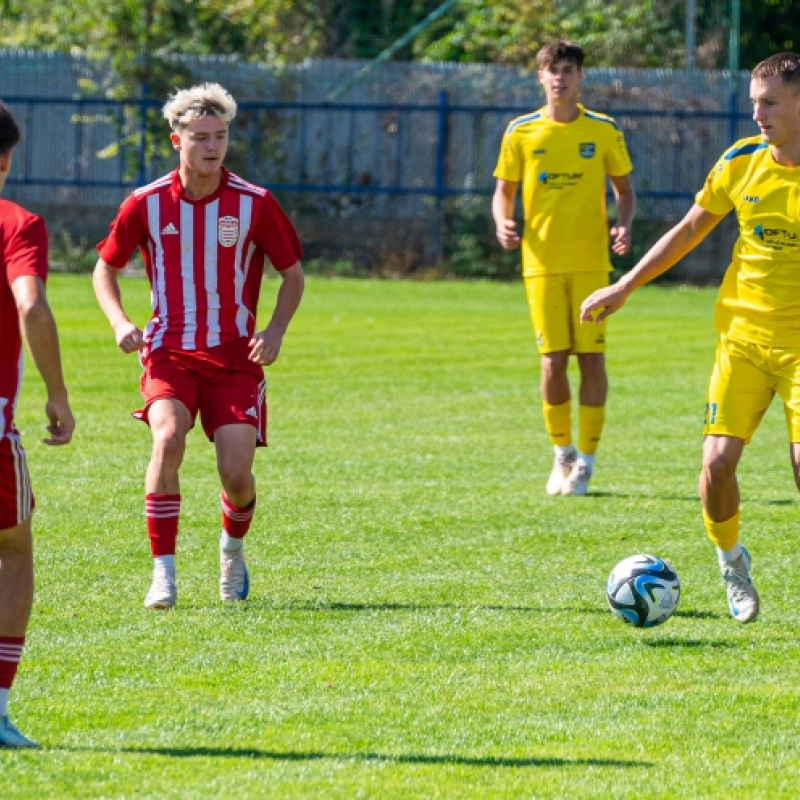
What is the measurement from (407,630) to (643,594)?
2.89 ft

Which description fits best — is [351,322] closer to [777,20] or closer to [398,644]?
[398,644]

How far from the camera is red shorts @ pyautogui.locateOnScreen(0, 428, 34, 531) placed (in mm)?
4480

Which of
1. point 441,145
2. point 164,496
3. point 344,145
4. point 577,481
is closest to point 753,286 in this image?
point 164,496

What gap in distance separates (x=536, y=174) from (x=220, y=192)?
11.6 feet

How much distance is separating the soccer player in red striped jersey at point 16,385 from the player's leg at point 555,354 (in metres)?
5.22

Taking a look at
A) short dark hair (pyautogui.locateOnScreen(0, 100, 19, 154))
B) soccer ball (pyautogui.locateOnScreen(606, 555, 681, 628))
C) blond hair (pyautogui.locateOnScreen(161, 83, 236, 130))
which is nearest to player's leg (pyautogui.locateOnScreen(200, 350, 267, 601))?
blond hair (pyautogui.locateOnScreen(161, 83, 236, 130))

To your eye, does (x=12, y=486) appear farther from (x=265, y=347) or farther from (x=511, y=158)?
(x=511, y=158)

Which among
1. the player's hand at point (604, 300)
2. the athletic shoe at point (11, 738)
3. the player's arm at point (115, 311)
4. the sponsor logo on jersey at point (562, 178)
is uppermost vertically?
the sponsor logo on jersey at point (562, 178)

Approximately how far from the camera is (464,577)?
7094 mm

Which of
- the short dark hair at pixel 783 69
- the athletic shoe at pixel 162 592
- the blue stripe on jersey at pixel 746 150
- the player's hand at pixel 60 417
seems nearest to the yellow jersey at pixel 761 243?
the blue stripe on jersey at pixel 746 150

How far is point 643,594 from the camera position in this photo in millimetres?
6129

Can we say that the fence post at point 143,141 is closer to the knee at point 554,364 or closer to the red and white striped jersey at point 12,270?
the knee at point 554,364

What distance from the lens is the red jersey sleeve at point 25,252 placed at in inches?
170

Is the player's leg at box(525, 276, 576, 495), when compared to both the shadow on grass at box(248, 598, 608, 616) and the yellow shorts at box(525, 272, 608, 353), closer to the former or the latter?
the yellow shorts at box(525, 272, 608, 353)
